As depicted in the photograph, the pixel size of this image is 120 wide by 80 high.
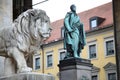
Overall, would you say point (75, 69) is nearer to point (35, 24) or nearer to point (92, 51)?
point (35, 24)

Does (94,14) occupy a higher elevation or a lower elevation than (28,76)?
higher

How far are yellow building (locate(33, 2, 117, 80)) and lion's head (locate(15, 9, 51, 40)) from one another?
3079 centimetres

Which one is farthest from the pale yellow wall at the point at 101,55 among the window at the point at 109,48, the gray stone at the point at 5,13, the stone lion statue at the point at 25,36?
the stone lion statue at the point at 25,36

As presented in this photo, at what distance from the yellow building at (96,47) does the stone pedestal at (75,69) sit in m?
20.3

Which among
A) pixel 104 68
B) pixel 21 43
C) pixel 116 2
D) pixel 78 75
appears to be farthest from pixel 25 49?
pixel 104 68

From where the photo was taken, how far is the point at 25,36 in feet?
13.2

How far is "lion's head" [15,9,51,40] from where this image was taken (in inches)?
156

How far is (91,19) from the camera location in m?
41.4

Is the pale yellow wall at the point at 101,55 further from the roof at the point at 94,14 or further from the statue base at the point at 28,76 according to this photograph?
the statue base at the point at 28,76

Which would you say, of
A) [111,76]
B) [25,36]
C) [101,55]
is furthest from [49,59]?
[25,36]

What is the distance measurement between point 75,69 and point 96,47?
24.6 metres

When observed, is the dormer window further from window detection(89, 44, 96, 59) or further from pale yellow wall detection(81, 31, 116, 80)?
window detection(89, 44, 96, 59)

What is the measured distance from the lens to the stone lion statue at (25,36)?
3977mm

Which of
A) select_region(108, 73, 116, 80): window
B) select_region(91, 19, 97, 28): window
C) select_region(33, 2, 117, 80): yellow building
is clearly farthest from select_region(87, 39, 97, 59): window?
select_region(108, 73, 116, 80): window
